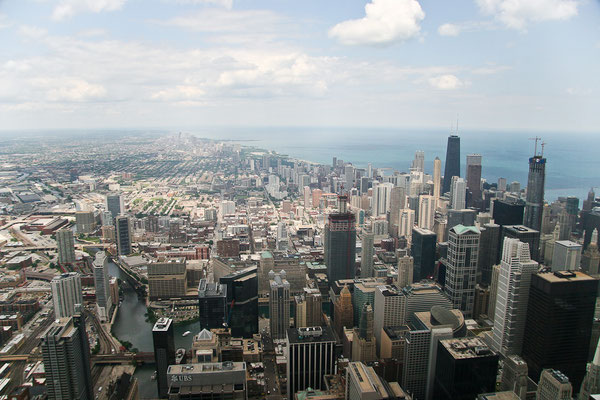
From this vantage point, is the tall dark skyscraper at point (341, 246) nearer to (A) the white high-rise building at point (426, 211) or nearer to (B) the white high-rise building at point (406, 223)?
(B) the white high-rise building at point (406, 223)

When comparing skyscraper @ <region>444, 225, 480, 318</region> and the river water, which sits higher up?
skyscraper @ <region>444, 225, 480, 318</region>

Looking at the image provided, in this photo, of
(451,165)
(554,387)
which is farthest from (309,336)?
(451,165)

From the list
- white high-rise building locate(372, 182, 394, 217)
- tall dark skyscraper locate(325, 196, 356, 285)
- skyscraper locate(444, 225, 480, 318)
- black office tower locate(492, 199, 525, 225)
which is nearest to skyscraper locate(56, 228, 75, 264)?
tall dark skyscraper locate(325, 196, 356, 285)

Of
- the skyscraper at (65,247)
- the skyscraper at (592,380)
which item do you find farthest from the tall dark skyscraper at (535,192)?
the skyscraper at (65,247)

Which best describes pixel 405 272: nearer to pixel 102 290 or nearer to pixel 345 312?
pixel 345 312

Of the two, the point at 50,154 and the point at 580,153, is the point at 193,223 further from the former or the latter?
the point at 580,153

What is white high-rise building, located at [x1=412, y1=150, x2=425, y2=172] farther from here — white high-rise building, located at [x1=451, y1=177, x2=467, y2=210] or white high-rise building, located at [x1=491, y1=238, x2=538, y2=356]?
white high-rise building, located at [x1=491, y1=238, x2=538, y2=356]

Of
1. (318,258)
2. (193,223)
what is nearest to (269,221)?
(193,223)
